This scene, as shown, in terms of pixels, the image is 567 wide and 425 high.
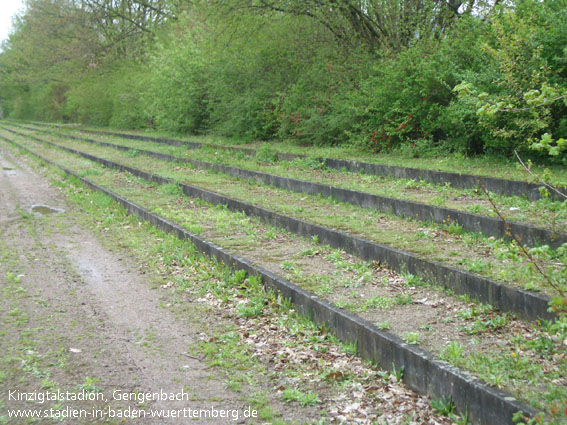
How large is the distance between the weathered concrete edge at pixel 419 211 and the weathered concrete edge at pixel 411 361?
40.9 inches

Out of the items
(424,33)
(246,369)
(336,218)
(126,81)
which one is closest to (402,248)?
(336,218)

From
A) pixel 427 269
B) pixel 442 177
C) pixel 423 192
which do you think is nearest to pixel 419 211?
pixel 423 192

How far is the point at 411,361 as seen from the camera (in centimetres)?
394

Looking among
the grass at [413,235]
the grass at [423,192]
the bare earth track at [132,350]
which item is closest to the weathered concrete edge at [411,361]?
the bare earth track at [132,350]

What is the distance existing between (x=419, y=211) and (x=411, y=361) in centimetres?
415

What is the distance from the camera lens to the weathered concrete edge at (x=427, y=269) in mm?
4512

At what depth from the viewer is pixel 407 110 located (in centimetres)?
1253

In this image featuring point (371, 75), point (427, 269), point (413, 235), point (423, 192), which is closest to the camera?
point (427, 269)

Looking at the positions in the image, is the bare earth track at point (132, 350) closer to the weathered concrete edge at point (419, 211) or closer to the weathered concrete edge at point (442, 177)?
the weathered concrete edge at point (419, 211)

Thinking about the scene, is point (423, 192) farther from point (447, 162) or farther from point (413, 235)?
point (413, 235)

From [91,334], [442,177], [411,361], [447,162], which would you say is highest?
[447,162]

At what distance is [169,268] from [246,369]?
10.4 ft

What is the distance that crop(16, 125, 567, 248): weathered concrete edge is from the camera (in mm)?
6070

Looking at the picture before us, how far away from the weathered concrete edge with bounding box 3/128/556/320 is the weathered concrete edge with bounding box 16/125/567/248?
56 cm
